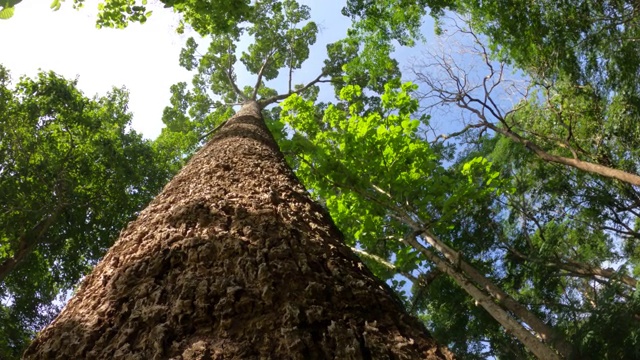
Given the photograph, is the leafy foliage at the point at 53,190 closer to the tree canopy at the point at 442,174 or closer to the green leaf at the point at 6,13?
the tree canopy at the point at 442,174

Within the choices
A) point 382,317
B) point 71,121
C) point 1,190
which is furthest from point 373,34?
point 382,317

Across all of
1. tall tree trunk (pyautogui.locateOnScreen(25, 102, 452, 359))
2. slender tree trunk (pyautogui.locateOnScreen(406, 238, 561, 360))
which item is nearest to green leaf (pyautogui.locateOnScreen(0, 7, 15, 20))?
tall tree trunk (pyautogui.locateOnScreen(25, 102, 452, 359))

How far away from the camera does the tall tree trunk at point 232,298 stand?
56.9 inches

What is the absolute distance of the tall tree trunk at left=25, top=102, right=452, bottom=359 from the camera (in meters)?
1.44

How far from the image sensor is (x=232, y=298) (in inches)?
64.7

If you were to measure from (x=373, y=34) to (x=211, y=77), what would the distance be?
30.0 feet

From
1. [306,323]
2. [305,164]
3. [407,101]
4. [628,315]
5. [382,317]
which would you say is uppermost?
[407,101]

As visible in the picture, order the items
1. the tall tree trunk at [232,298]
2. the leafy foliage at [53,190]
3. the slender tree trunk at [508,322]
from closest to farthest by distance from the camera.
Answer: the tall tree trunk at [232,298] < the slender tree trunk at [508,322] < the leafy foliage at [53,190]

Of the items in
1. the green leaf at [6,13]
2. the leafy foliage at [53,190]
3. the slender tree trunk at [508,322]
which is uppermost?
the leafy foliage at [53,190]

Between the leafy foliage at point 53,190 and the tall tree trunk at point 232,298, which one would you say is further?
the leafy foliage at point 53,190

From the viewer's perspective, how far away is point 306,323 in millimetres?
1505

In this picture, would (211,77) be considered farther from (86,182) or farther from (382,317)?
(382,317)

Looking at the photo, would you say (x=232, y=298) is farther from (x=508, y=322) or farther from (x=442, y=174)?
(x=442, y=174)

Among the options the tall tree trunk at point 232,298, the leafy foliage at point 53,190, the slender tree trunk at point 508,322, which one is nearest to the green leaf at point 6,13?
the tall tree trunk at point 232,298
